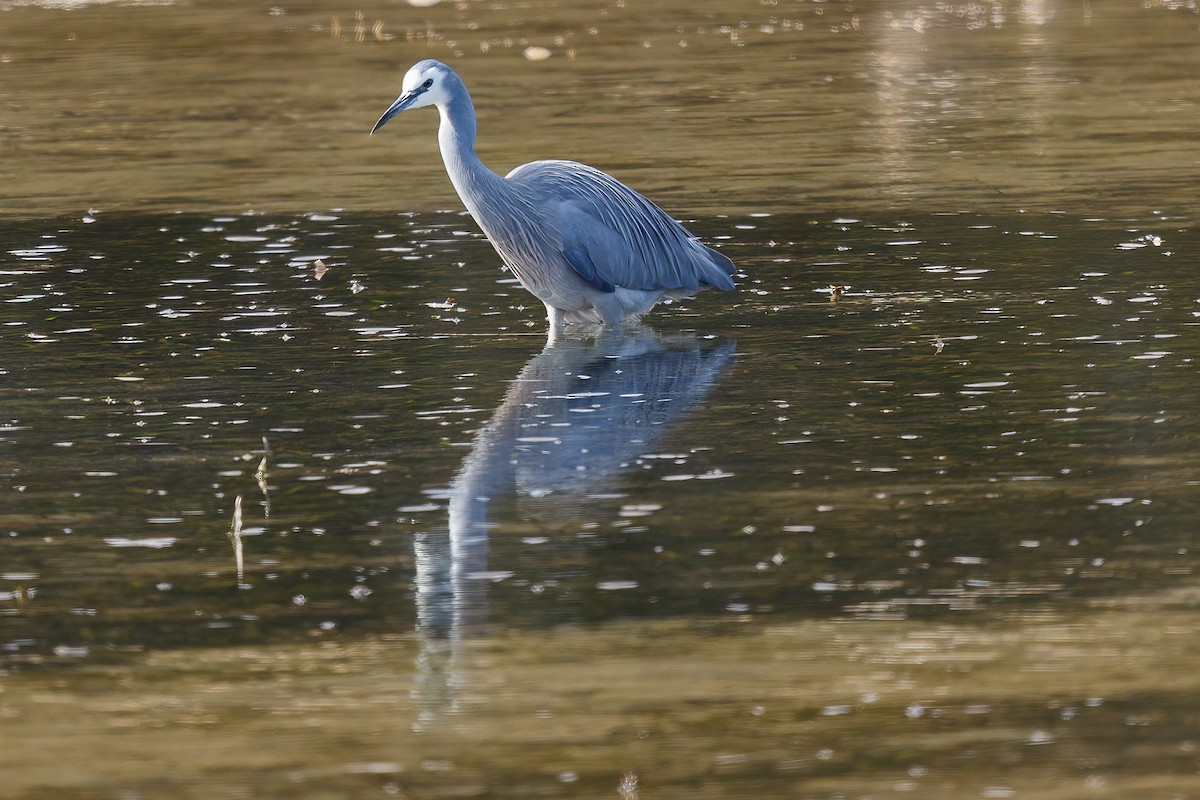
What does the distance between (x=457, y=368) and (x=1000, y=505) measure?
327 cm

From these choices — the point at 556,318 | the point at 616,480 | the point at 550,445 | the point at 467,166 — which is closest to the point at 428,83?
the point at 467,166

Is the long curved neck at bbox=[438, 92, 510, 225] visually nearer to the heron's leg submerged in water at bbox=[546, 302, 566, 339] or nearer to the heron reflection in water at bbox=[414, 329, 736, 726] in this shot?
the heron's leg submerged in water at bbox=[546, 302, 566, 339]

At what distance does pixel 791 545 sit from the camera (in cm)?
681

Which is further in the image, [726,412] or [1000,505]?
[726,412]

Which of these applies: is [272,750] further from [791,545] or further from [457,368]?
[457,368]

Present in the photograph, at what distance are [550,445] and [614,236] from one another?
2.63 m

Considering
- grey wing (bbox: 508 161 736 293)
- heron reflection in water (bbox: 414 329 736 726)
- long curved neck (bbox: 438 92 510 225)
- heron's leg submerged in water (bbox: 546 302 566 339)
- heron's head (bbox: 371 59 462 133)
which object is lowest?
heron reflection in water (bbox: 414 329 736 726)

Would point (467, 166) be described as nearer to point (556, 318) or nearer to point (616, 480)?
point (556, 318)

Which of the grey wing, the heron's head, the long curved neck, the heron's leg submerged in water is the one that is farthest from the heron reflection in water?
the heron's head

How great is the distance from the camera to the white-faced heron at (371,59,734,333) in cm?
1034

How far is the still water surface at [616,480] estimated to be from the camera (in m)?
5.32

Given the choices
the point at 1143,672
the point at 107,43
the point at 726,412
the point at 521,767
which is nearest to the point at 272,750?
the point at 521,767

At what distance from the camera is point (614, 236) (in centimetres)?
1062

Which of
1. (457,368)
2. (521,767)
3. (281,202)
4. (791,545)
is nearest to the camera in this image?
(521,767)
